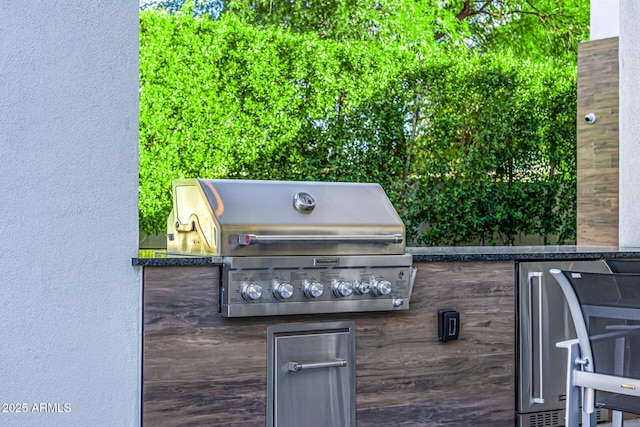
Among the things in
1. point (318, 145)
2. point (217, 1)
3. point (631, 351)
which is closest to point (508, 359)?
point (631, 351)

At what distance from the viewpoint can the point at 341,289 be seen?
3.09 metres

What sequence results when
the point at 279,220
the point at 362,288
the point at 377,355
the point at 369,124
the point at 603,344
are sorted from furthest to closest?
the point at 369,124, the point at 377,355, the point at 362,288, the point at 279,220, the point at 603,344

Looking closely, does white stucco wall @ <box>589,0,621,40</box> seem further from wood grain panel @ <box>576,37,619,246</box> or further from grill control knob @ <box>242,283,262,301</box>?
grill control knob @ <box>242,283,262,301</box>

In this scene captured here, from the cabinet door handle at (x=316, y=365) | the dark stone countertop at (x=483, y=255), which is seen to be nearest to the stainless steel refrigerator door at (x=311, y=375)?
the cabinet door handle at (x=316, y=365)

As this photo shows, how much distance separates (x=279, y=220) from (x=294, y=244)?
11 centimetres

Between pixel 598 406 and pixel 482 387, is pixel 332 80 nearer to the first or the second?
pixel 482 387

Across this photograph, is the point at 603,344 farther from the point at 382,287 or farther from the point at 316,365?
the point at 316,365

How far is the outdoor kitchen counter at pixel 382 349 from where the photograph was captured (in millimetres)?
2855

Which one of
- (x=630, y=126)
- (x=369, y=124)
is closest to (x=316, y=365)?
(x=630, y=126)

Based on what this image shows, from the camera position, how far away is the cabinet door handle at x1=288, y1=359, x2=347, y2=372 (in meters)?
3.03

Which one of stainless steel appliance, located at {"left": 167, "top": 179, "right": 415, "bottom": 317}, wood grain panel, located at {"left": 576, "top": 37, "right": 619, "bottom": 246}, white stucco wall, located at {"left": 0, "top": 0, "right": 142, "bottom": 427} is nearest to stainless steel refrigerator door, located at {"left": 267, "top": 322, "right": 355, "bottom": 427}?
stainless steel appliance, located at {"left": 167, "top": 179, "right": 415, "bottom": 317}

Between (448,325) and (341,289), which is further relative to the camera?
(448,325)

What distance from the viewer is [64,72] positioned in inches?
109

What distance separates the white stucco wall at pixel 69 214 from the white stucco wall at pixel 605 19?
4.16 metres
